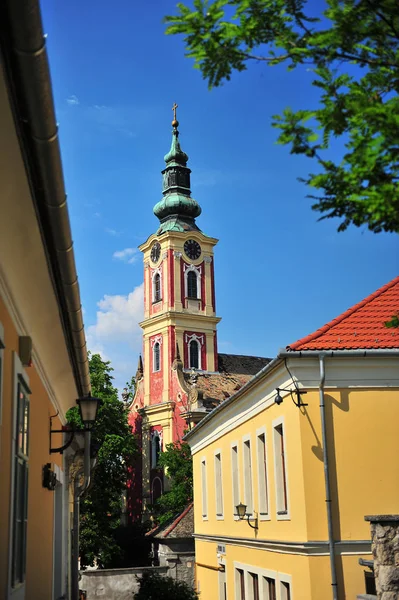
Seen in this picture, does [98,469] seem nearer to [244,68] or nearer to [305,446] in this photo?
[305,446]

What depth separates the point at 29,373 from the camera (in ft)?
21.6

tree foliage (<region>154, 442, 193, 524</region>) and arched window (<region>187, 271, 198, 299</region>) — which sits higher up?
arched window (<region>187, 271, 198, 299</region>)

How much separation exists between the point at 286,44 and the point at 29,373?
380 cm

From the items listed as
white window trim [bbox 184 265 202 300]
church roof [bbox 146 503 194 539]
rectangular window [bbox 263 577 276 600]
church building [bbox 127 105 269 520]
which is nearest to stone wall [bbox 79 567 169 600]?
church roof [bbox 146 503 194 539]

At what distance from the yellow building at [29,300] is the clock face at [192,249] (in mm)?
48023

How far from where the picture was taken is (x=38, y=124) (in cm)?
357

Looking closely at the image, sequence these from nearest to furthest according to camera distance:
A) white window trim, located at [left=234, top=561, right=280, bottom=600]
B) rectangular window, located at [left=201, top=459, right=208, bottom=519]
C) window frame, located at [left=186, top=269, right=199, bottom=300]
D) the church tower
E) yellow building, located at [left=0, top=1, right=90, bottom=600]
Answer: yellow building, located at [left=0, top=1, right=90, bottom=600] → white window trim, located at [left=234, top=561, right=280, bottom=600] → rectangular window, located at [left=201, top=459, right=208, bottom=519] → the church tower → window frame, located at [left=186, top=269, right=199, bottom=300]

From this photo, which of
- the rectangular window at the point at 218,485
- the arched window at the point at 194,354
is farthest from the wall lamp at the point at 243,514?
the arched window at the point at 194,354

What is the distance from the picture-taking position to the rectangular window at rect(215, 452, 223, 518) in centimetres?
1939

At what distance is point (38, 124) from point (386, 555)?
7602 mm

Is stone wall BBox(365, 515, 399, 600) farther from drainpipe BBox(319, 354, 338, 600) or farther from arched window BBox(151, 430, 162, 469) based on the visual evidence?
arched window BBox(151, 430, 162, 469)

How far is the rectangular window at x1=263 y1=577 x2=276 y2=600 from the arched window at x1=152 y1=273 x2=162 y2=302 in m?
41.6

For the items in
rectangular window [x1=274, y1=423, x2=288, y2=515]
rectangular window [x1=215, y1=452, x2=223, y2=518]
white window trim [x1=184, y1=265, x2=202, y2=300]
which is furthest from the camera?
white window trim [x1=184, y1=265, x2=202, y2=300]

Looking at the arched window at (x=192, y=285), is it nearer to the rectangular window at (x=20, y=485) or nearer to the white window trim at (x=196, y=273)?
the white window trim at (x=196, y=273)
